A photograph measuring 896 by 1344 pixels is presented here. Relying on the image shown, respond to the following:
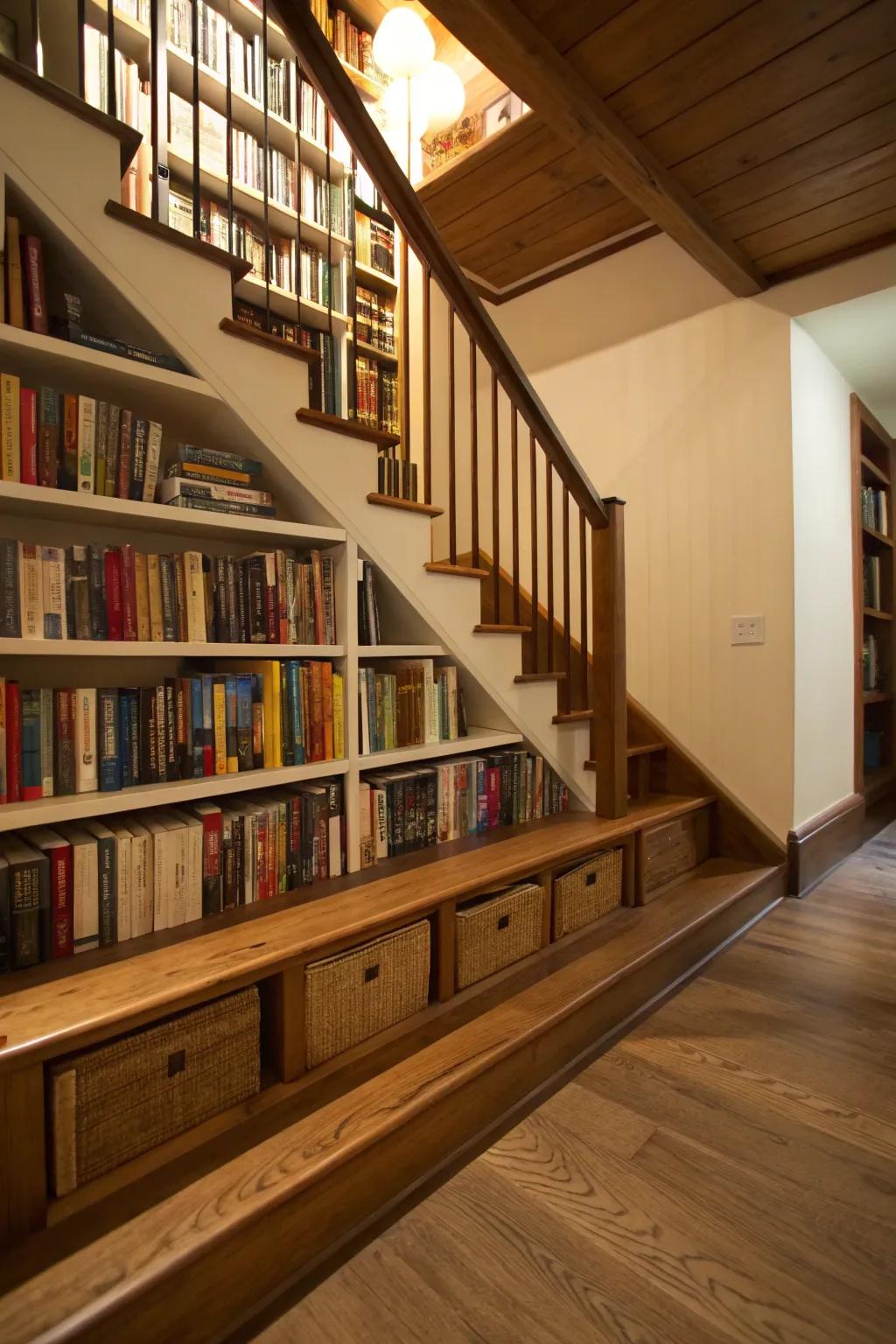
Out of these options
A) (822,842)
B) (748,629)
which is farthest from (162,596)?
(822,842)

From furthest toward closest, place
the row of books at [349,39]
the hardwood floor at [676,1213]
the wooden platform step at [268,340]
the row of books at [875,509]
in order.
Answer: the row of books at [875,509]
the row of books at [349,39]
the wooden platform step at [268,340]
the hardwood floor at [676,1213]

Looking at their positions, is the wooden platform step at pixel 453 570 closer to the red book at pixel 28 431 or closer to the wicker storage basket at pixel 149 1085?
the red book at pixel 28 431

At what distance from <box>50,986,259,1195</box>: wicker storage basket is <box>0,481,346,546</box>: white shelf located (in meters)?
0.92

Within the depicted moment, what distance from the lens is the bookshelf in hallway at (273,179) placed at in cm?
185

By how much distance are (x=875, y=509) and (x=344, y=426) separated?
3099 millimetres

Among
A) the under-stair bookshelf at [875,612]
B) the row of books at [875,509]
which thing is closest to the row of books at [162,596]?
the under-stair bookshelf at [875,612]

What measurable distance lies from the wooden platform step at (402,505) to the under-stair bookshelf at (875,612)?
2.23 meters

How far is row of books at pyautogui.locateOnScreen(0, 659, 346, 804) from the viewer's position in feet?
4.07

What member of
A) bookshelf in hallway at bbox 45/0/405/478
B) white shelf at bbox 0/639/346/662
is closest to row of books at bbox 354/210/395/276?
bookshelf in hallway at bbox 45/0/405/478

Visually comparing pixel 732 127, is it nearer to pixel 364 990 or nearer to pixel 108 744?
pixel 108 744

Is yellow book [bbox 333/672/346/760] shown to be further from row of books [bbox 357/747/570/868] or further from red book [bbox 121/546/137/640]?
red book [bbox 121/546/137/640]

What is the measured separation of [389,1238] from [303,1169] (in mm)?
221

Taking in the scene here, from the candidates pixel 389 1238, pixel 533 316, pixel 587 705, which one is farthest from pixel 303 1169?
pixel 533 316

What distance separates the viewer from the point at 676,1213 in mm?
1132
